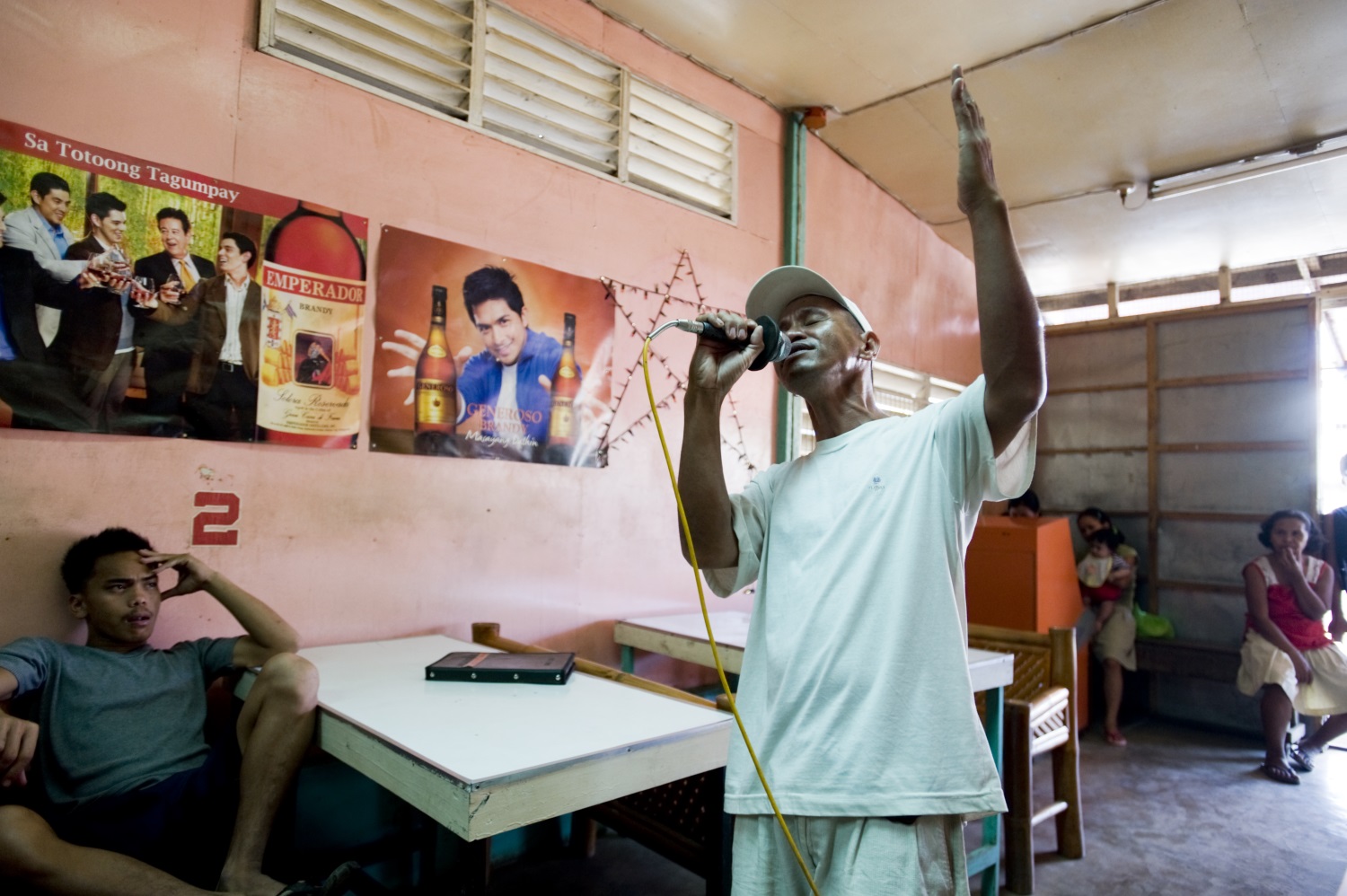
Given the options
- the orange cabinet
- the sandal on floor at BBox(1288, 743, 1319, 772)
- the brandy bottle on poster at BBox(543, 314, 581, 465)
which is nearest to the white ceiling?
the brandy bottle on poster at BBox(543, 314, 581, 465)

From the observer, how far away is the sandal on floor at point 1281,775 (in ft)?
12.5

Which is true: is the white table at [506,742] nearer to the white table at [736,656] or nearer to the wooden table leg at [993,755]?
the white table at [736,656]

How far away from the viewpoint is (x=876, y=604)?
1.04m

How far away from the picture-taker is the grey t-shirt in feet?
4.95

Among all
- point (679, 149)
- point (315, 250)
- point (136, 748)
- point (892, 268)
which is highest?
point (679, 149)

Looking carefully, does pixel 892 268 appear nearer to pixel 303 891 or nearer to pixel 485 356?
pixel 485 356

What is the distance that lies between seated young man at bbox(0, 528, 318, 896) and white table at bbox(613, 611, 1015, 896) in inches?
44.4

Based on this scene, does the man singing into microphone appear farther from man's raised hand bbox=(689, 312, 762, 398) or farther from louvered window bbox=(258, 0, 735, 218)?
louvered window bbox=(258, 0, 735, 218)

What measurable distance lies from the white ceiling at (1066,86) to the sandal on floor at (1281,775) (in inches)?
119

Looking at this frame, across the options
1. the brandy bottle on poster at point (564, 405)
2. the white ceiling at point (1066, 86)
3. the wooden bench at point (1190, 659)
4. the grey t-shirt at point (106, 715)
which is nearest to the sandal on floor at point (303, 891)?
the grey t-shirt at point (106, 715)

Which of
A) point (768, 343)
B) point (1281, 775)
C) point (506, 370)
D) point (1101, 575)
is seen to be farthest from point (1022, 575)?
point (768, 343)

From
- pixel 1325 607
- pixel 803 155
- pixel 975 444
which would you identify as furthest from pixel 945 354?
pixel 975 444

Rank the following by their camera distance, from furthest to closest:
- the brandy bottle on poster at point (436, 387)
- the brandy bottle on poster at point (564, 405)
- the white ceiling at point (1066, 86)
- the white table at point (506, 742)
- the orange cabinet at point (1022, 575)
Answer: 1. the orange cabinet at point (1022, 575)
2. the white ceiling at point (1066, 86)
3. the brandy bottle on poster at point (564, 405)
4. the brandy bottle on poster at point (436, 387)
5. the white table at point (506, 742)

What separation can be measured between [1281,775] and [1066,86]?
3511 millimetres
